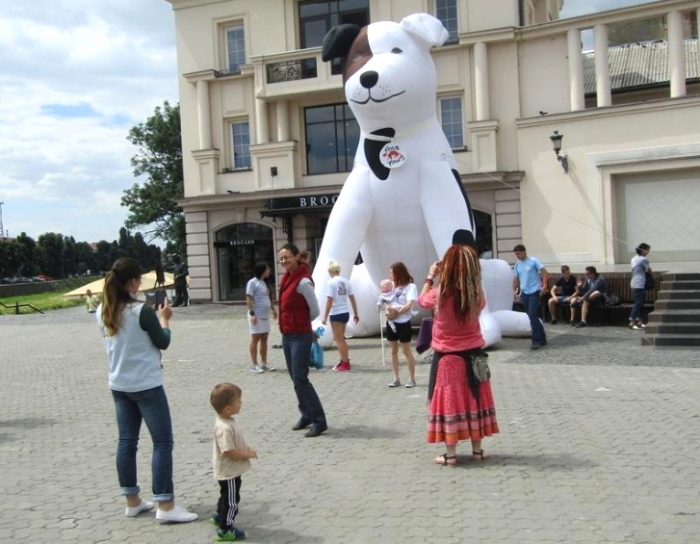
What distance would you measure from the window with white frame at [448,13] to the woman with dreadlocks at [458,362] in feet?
56.5

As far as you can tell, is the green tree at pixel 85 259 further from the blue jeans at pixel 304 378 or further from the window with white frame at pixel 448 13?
the blue jeans at pixel 304 378

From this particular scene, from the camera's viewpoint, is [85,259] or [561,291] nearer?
[561,291]

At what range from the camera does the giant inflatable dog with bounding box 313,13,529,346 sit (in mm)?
11305

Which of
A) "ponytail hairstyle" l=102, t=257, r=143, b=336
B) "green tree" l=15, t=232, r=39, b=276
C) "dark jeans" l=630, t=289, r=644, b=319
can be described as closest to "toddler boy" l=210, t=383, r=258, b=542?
"ponytail hairstyle" l=102, t=257, r=143, b=336

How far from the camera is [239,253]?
24219 mm

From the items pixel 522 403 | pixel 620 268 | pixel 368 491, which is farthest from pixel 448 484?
pixel 620 268

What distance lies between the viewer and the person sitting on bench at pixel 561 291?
1529cm

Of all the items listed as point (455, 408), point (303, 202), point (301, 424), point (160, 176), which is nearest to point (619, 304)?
point (301, 424)

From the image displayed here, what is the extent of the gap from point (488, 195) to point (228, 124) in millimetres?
8575

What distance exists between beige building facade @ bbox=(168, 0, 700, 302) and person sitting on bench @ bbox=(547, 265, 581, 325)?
327cm

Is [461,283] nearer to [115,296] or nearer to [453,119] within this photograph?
[115,296]

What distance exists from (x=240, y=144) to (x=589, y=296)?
13077mm

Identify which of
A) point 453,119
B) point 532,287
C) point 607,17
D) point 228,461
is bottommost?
point 228,461

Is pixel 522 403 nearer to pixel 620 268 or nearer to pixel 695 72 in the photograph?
pixel 620 268
